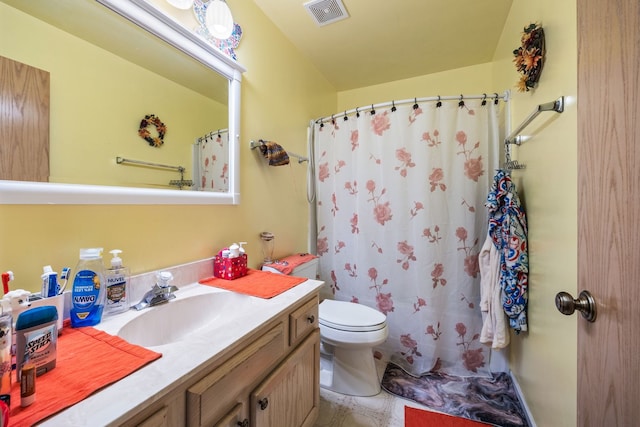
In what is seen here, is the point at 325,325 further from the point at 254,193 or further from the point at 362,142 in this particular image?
the point at 362,142

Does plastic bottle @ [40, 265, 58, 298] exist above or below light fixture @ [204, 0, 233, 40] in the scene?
below

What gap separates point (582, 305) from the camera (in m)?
0.56

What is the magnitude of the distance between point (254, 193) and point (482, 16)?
1.82 m

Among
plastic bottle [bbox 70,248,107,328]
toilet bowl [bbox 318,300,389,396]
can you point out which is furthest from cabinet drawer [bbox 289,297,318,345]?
plastic bottle [bbox 70,248,107,328]

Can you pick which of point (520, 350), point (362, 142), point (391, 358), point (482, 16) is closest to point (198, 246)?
point (362, 142)

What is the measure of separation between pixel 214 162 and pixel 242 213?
32cm

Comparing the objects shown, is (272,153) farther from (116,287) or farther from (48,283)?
(48,283)

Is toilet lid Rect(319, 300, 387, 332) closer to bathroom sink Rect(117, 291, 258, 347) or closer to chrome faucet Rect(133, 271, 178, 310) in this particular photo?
bathroom sink Rect(117, 291, 258, 347)

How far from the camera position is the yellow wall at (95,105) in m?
0.72

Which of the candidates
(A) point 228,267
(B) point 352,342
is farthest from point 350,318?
(A) point 228,267

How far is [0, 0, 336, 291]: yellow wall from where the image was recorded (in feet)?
2.34

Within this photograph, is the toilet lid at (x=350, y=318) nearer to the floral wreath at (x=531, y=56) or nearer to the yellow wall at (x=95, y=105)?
the yellow wall at (x=95, y=105)

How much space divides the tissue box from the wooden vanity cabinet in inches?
15.0

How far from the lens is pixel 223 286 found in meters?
1.09
